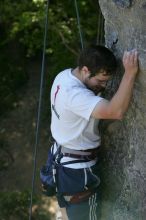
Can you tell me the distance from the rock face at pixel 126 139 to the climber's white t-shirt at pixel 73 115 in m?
0.18

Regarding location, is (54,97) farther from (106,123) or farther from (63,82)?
(106,123)

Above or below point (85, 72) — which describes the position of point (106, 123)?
below

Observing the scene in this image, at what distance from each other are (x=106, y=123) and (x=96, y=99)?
0.57 metres

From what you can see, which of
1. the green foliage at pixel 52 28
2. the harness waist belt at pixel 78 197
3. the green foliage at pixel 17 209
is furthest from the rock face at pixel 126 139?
the green foliage at pixel 52 28

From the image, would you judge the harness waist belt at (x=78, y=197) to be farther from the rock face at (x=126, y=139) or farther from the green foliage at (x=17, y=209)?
the green foliage at (x=17, y=209)

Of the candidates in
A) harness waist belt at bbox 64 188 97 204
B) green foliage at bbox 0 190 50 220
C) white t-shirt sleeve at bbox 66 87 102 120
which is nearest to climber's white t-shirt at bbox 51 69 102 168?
white t-shirt sleeve at bbox 66 87 102 120

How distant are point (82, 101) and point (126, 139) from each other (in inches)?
21.6

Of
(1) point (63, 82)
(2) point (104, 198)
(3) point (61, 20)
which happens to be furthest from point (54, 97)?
(3) point (61, 20)

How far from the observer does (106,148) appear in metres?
3.33

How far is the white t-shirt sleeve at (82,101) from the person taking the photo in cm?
273

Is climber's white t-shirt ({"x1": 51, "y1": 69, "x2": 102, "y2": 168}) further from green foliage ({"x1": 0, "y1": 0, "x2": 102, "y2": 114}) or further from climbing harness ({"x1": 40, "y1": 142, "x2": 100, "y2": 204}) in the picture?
green foliage ({"x1": 0, "y1": 0, "x2": 102, "y2": 114})

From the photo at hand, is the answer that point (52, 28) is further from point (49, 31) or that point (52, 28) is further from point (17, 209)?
point (17, 209)

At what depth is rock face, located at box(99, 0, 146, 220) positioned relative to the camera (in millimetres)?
2764

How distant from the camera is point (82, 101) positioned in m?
2.74
